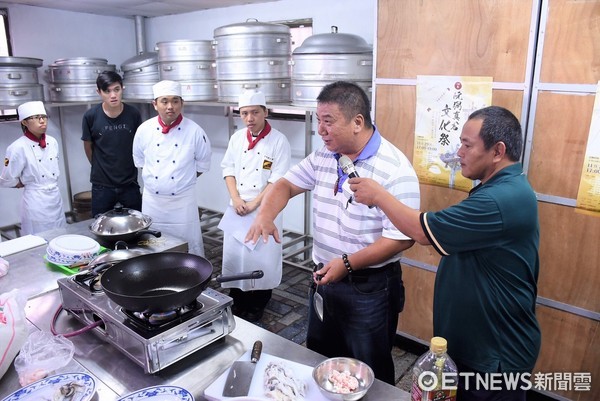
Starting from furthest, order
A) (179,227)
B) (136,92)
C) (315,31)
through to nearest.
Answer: (136,92) < (315,31) < (179,227)

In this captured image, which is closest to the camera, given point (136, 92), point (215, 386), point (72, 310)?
point (215, 386)

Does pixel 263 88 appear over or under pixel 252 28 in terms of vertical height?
under

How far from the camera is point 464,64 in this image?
2375mm

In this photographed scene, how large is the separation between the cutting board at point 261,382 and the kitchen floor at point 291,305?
4.93 ft

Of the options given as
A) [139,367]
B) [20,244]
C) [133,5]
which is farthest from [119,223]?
[133,5]

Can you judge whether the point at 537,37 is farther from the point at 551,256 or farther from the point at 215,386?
the point at 215,386

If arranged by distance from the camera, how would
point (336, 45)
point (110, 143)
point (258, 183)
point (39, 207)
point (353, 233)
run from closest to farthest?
point (353, 233) < point (336, 45) < point (258, 183) < point (39, 207) < point (110, 143)

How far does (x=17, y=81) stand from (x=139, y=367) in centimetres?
381

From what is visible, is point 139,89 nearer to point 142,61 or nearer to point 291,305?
point 142,61

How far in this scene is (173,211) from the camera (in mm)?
3576

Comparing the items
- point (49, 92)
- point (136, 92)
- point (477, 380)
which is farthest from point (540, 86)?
point (49, 92)

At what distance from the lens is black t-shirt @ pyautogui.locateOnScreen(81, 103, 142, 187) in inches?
158

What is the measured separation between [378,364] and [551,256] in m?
1.12

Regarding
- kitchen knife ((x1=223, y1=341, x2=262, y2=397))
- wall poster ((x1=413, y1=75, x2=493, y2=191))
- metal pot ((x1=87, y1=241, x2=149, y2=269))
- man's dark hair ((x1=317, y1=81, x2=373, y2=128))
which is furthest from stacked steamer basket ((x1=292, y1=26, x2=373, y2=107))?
kitchen knife ((x1=223, y1=341, x2=262, y2=397))
